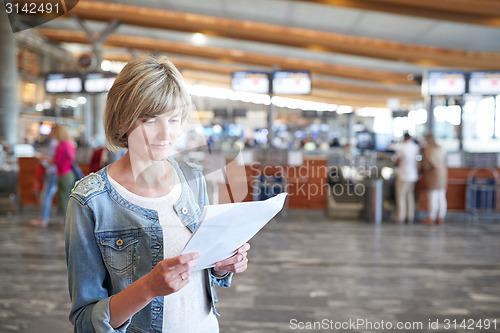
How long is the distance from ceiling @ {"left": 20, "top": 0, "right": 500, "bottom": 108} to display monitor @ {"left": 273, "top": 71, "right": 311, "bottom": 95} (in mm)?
1405

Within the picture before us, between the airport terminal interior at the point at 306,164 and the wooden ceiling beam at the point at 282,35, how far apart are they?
49 mm

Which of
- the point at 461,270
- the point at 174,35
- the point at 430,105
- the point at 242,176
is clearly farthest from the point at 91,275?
the point at 174,35

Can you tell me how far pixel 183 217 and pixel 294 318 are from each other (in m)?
2.30

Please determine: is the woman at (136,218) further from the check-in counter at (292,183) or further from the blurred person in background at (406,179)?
the blurred person in background at (406,179)

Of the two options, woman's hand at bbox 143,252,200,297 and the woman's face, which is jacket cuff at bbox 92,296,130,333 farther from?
the woman's face

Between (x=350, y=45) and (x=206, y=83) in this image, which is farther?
(x=206, y=83)

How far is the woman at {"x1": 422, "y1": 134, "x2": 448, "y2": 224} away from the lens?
22.4 feet

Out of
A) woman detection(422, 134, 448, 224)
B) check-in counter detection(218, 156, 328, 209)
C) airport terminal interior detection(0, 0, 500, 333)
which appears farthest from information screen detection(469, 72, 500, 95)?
check-in counter detection(218, 156, 328, 209)

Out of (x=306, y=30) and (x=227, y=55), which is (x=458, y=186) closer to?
(x=306, y=30)

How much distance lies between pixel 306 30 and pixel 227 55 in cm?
426

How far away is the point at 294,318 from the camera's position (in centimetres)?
299

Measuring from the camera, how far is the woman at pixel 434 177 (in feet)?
22.4

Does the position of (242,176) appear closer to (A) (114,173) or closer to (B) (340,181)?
(A) (114,173)

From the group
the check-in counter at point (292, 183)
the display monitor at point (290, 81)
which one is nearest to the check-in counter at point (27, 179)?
the check-in counter at point (292, 183)
